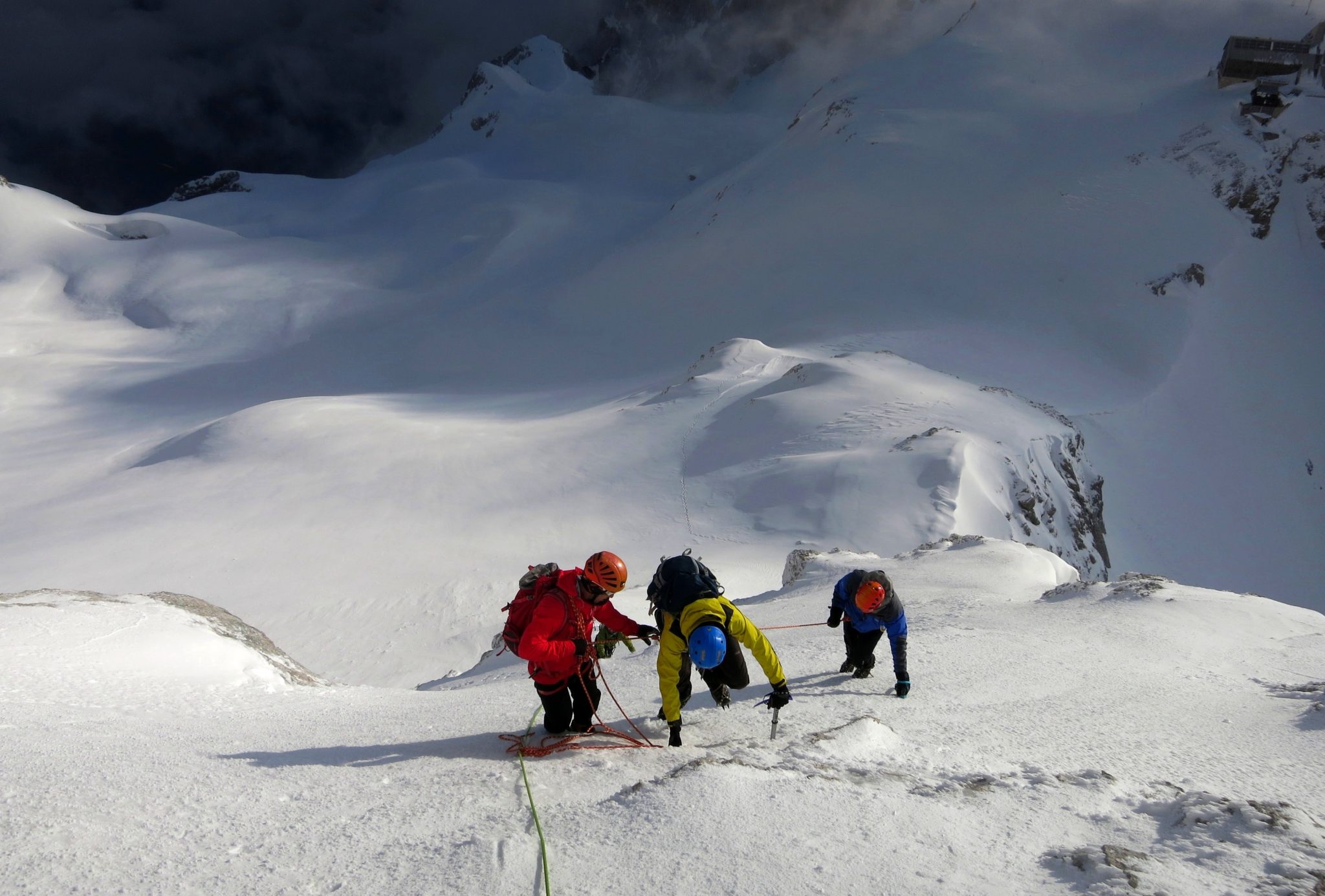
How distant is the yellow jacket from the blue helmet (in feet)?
0.17

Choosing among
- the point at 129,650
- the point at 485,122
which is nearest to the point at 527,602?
the point at 129,650

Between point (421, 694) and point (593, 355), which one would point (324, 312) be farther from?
point (421, 694)

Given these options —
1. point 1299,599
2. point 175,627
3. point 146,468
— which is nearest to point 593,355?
point 146,468

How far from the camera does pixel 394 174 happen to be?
211ft

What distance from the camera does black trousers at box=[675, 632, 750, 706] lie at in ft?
14.2

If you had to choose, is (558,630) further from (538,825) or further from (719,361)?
(719,361)

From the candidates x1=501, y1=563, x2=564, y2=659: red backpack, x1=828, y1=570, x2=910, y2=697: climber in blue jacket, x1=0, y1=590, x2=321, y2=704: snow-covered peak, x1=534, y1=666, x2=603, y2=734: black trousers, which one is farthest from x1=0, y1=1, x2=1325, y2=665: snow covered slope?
x1=501, y1=563, x2=564, y2=659: red backpack

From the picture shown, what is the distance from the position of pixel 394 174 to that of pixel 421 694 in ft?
220

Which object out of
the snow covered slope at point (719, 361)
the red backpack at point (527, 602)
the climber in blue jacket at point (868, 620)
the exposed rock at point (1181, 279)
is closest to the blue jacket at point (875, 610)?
the climber in blue jacket at point (868, 620)

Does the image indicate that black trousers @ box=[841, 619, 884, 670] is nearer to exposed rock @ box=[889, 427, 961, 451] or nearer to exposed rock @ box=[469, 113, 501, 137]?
exposed rock @ box=[889, 427, 961, 451]

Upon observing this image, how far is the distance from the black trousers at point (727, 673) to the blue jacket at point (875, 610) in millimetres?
1161

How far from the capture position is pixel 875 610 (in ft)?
16.4

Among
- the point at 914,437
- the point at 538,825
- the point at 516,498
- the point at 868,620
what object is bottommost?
the point at 538,825

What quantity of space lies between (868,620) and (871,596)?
1.22 ft
